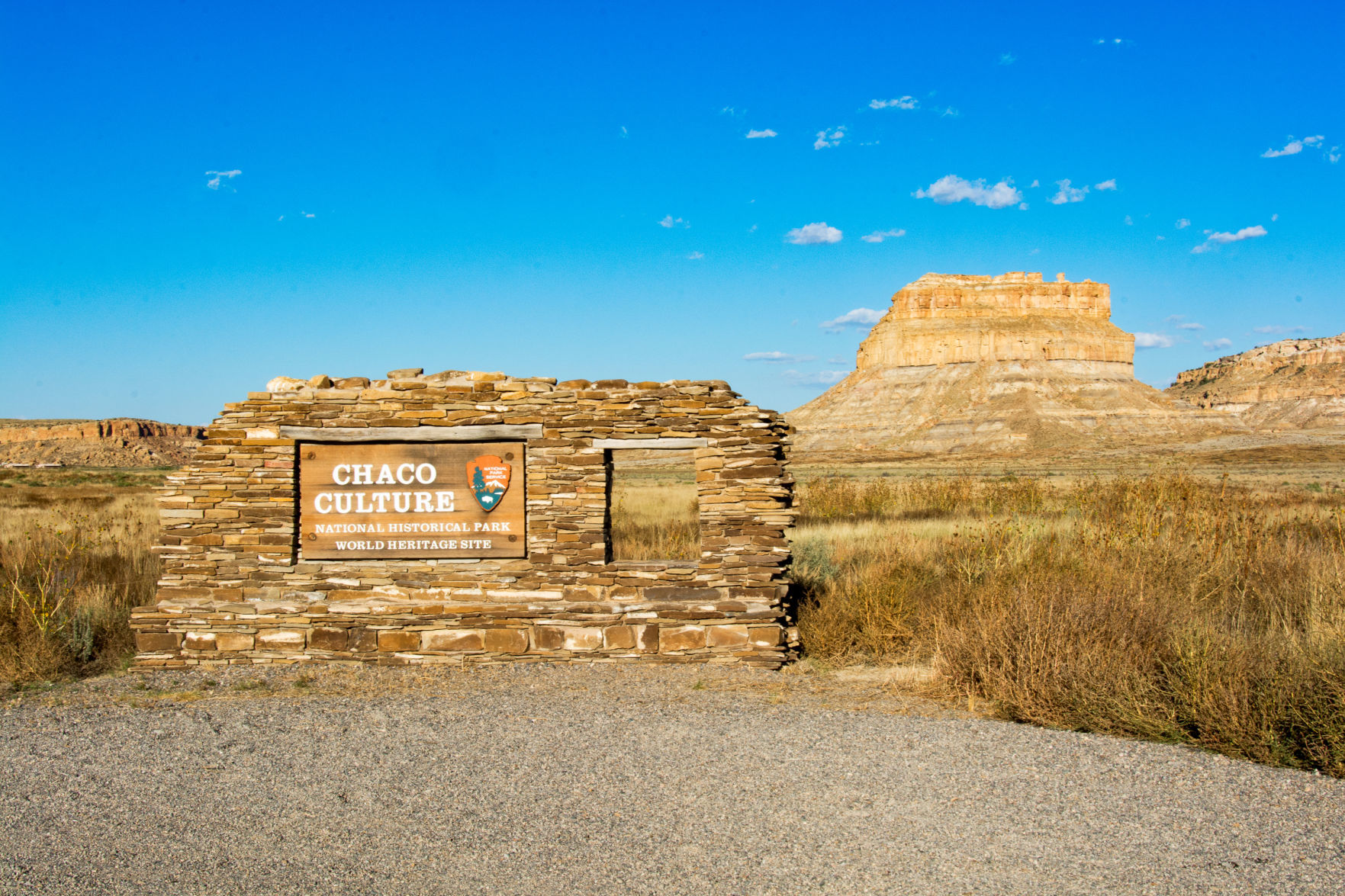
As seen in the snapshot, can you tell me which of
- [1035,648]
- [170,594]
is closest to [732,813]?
[1035,648]

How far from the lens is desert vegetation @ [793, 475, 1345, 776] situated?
518cm

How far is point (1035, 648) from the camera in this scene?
6.08 m

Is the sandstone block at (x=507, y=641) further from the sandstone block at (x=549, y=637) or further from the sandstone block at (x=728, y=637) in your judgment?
the sandstone block at (x=728, y=637)

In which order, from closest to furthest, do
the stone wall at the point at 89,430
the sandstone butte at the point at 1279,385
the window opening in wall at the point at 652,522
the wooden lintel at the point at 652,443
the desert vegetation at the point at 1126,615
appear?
1. the desert vegetation at the point at 1126,615
2. the wooden lintel at the point at 652,443
3. the window opening in wall at the point at 652,522
4. the sandstone butte at the point at 1279,385
5. the stone wall at the point at 89,430

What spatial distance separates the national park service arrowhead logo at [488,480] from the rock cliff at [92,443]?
250ft

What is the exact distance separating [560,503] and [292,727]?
2.59 meters

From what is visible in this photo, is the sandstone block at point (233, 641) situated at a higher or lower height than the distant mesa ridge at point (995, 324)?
lower

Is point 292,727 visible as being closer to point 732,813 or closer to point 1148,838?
point 732,813

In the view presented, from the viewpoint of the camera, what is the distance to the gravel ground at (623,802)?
3.65 m

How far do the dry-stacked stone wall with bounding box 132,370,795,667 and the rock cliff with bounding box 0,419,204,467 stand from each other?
246ft

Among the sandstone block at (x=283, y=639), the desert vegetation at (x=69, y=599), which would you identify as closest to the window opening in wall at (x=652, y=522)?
the sandstone block at (x=283, y=639)

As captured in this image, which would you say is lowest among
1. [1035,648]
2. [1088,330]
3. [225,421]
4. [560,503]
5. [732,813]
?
[732,813]

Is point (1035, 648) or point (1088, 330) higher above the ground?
point (1088, 330)

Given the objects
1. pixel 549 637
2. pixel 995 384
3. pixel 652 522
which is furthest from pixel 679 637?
pixel 995 384
